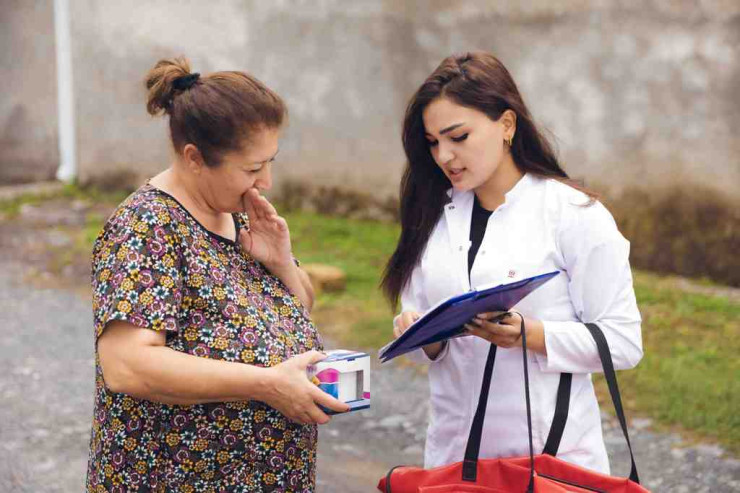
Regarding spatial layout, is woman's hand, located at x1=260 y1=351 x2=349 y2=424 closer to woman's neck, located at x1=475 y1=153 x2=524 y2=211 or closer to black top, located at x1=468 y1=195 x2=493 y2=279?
black top, located at x1=468 y1=195 x2=493 y2=279

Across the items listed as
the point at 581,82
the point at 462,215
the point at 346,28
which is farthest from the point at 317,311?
the point at 462,215

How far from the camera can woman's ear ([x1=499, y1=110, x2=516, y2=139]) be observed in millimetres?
2725

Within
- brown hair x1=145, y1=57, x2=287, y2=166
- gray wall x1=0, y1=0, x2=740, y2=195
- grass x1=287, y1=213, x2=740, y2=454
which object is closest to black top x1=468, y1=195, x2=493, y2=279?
brown hair x1=145, y1=57, x2=287, y2=166

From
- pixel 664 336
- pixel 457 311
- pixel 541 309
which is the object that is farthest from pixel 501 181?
pixel 664 336

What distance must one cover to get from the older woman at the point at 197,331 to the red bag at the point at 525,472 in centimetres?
32

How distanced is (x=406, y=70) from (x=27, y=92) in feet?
17.2

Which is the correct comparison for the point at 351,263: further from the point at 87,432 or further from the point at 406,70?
the point at 87,432

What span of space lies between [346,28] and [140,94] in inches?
105

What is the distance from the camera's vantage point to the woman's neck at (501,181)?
2.78 metres

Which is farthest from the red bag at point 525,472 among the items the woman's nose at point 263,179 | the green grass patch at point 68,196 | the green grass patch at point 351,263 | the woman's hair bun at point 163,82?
the green grass patch at point 68,196

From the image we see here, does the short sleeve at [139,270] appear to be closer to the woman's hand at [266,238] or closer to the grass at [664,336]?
the woman's hand at [266,238]

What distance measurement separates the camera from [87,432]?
520cm

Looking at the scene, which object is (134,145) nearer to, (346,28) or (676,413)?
(346,28)

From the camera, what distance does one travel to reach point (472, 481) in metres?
2.50
